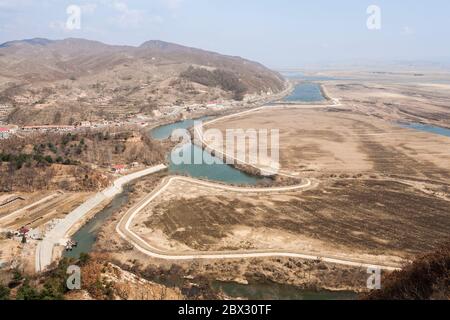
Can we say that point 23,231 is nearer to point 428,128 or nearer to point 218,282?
point 218,282

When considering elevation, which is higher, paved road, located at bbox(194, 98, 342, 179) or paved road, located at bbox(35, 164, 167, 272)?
paved road, located at bbox(194, 98, 342, 179)

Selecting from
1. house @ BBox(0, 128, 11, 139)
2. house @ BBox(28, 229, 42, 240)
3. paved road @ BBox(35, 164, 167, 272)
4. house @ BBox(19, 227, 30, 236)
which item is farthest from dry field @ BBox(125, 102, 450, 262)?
house @ BBox(0, 128, 11, 139)

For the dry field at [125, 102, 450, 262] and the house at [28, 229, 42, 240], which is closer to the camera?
the dry field at [125, 102, 450, 262]

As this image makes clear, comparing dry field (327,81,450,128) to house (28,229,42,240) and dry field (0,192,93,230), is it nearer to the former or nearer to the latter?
dry field (0,192,93,230)

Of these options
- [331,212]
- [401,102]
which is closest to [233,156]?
[331,212]

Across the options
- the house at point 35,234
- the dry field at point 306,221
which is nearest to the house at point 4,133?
the dry field at point 306,221

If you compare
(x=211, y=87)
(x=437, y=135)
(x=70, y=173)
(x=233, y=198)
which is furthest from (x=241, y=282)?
(x=211, y=87)

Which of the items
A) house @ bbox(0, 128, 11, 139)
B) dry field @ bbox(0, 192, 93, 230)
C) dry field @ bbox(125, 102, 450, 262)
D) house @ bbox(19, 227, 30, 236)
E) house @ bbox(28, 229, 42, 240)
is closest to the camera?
dry field @ bbox(125, 102, 450, 262)

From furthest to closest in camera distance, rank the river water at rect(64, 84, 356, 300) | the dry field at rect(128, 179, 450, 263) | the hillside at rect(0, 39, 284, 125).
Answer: the hillside at rect(0, 39, 284, 125) < the dry field at rect(128, 179, 450, 263) < the river water at rect(64, 84, 356, 300)
